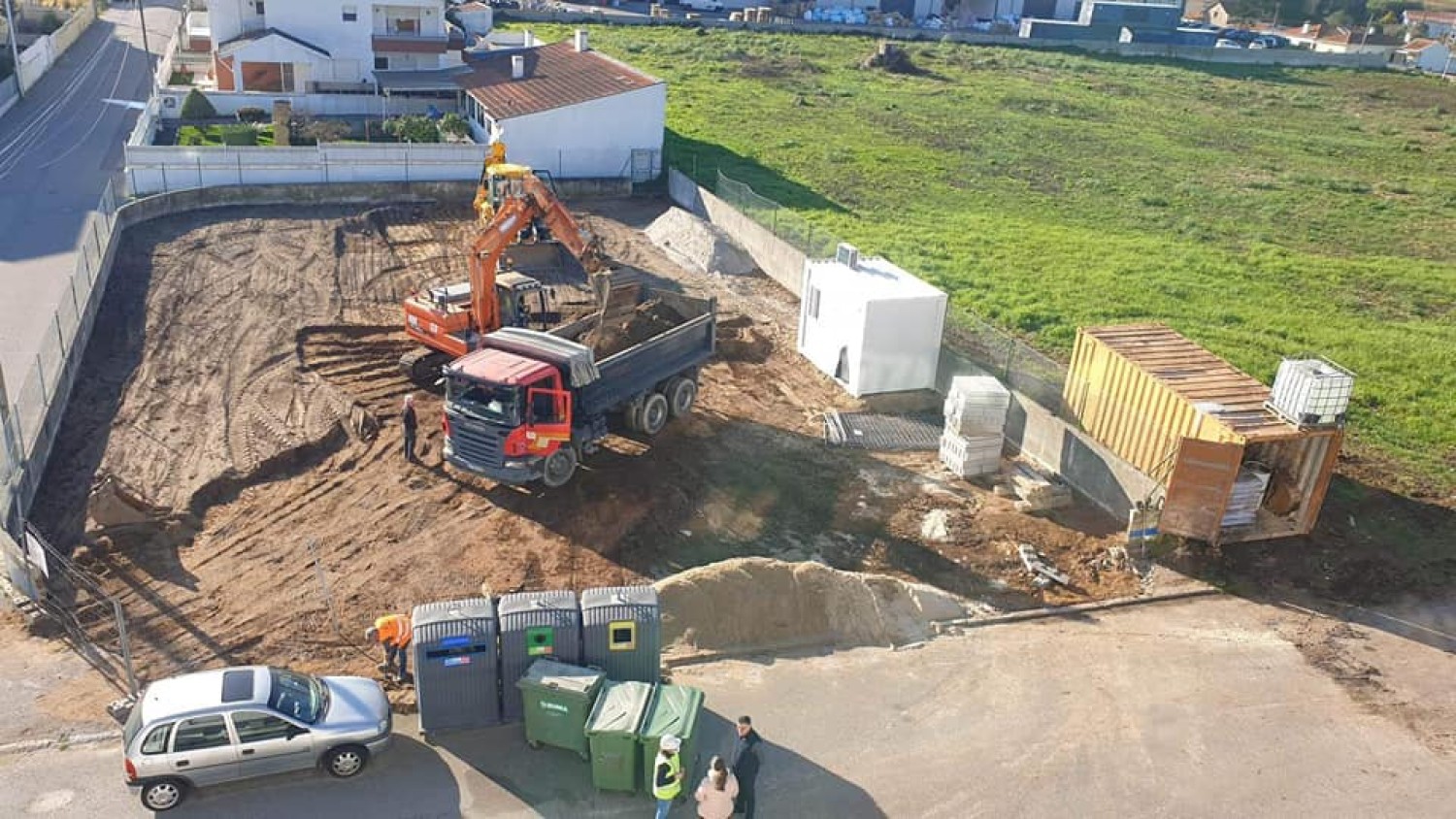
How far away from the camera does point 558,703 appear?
12.5m

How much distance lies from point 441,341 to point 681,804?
13.0 m

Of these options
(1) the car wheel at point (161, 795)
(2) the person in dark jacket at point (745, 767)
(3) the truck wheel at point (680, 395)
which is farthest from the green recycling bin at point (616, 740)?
(3) the truck wheel at point (680, 395)

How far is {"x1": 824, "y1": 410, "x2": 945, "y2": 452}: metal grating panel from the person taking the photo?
2156cm

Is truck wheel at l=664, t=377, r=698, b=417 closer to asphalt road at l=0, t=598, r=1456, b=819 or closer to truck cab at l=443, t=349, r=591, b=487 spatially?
truck cab at l=443, t=349, r=591, b=487

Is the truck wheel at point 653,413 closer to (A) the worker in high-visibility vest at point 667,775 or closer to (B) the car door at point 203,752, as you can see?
(A) the worker in high-visibility vest at point 667,775

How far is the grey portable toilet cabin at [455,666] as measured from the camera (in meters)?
12.8

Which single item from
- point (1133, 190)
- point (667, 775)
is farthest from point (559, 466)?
point (1133, 190)

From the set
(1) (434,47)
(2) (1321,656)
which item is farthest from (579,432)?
(1) (434,47)

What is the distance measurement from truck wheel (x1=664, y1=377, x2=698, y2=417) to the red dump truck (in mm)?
772

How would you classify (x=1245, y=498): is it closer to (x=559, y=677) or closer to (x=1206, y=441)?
(x=1206, y=441)

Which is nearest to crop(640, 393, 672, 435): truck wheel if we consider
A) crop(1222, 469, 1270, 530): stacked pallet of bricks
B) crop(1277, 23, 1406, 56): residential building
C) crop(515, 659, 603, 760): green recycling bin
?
crop(515, 659, 603, 760): green recycling bin

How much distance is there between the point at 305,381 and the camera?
2258 centimetres

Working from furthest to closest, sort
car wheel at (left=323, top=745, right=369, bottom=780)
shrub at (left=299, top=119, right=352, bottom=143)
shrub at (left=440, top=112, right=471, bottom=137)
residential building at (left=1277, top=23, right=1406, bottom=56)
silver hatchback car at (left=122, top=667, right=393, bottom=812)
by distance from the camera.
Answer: residential building at (left=1277, top=23, right=1406, bottom=56)
shrub at (left=440, top=112, right=471, bottom=137)
shrub at (left=299, top=119, right=352, bottom=143)
car wheel at (left=323, top=745, right=369, bottom=780)
silver hatchback car at (left=122, top=667, right=393, bottom=812)

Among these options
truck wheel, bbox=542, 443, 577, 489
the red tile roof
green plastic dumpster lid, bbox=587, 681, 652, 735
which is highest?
the red tile roof
